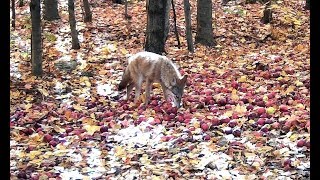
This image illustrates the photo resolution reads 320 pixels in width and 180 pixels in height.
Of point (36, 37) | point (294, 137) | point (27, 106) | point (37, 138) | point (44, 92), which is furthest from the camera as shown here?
point (36, 37)

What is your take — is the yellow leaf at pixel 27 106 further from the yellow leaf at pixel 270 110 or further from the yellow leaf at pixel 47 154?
the yellow leaf at pixel 270 110

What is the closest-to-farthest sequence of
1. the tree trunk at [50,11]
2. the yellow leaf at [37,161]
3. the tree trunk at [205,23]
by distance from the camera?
the yellow leaf at [37,161], the tree trunk at [205,23], the tree trunk at [50,11]

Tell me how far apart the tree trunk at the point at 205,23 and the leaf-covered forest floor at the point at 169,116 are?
0.46m

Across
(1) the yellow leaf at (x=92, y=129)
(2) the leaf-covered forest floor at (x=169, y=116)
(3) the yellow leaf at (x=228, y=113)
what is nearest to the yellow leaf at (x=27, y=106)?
(2) the leaf-covered forest floor at (x=169, y=116)

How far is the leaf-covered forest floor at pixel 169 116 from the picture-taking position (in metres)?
6.21

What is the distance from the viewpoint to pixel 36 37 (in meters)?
11.4

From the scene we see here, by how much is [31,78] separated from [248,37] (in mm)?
8505

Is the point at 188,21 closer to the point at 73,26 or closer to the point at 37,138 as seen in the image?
the point at 73,26

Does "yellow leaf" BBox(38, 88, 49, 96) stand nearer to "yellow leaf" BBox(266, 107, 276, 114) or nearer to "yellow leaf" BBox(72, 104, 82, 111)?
"yellow leaf" BBox(72, 104, 82, 111)

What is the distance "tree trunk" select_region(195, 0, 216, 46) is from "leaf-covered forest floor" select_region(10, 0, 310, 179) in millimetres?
459

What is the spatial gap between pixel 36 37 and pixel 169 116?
15.7 feet

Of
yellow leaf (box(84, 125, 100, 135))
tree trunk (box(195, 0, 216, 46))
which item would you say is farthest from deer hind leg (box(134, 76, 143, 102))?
tree trunk (box(195, 0, 216, 46))

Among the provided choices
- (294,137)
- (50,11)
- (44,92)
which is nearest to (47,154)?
(294,137)

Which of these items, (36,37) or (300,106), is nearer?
(300,106)
